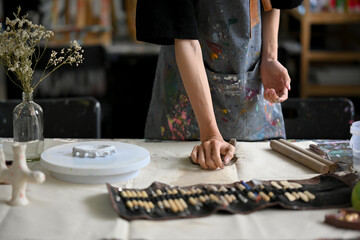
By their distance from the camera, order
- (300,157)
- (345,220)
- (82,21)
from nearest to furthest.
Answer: (345,220)
(300,157)
(82,21)

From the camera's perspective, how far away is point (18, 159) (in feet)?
3.32

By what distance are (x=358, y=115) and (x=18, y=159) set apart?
2.92m

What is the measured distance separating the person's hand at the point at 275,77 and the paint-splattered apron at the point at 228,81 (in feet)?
0.08

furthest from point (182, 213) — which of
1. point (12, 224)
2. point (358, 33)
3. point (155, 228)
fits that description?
point (358, 33)

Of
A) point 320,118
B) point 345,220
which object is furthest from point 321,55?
point 345,220

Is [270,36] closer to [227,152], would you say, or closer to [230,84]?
[230,84]

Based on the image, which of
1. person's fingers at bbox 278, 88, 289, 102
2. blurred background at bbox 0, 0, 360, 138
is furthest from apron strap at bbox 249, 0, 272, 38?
blurred background at bbox 0, 0, 360, 138

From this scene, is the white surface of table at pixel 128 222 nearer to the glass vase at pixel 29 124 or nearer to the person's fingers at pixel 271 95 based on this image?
the glass vase at pixel 29 124

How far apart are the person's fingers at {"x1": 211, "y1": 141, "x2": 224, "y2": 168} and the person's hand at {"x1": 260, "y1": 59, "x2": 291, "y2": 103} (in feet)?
0.96

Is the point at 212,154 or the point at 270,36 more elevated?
the point at 270,36

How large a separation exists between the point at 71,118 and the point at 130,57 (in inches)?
66.3

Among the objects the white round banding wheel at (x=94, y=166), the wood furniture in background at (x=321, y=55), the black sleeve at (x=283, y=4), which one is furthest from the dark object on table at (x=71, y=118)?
the wood furniture in background at (x=321, y=55)

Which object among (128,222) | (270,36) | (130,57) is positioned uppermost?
(270,36)

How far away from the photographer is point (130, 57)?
344cm
